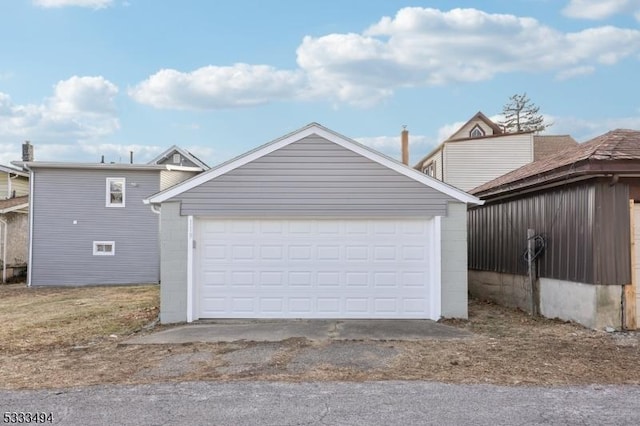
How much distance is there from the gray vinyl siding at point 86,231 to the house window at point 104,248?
0.12m

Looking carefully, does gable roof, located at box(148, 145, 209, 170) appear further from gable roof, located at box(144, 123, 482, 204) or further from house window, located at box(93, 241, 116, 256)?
gable roof, located at box(144, 123, 482, 204)

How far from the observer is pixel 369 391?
508cm

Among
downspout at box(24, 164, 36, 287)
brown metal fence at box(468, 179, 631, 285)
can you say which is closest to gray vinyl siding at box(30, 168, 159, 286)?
downspout at box(24, 164, 36, 287)

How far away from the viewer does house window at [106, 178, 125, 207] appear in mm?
19000

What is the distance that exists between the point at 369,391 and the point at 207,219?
5686 mm

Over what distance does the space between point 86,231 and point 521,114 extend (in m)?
48.9

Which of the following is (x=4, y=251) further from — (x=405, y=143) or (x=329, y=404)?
(x=329, y=404)

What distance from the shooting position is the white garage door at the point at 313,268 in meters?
9.71

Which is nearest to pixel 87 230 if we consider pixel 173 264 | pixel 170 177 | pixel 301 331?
pixel 170 177

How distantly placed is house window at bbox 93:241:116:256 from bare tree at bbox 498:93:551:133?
45.9 meters

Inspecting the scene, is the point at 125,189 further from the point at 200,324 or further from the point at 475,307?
the point at 475,307

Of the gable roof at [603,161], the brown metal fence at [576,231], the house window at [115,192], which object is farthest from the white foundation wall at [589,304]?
the house window at [115,192]

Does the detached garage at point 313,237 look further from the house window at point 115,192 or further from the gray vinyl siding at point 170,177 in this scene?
the house window at point 115,192

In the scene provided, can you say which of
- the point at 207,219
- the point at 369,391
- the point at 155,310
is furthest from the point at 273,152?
the point at 369,391
